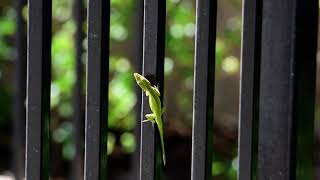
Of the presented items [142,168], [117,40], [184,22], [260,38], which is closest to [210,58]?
[260,38]

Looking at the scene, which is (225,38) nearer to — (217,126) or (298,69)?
(217,126)

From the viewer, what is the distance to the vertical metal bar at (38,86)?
1.71 metres

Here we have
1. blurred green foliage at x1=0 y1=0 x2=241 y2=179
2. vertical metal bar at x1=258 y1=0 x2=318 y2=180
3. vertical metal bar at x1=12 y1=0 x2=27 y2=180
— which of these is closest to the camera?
vertical metal bar at x1=258 y1=0 x2=318 y2=180

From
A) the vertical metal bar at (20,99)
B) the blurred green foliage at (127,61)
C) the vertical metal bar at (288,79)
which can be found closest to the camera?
the vertical metal bar at (288,79)

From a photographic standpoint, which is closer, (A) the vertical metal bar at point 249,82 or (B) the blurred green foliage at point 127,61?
(A) the vertical metal bar at point 249,82

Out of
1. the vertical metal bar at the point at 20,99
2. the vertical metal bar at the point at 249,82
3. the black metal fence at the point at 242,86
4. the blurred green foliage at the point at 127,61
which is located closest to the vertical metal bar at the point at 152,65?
the black metal fence at the point at 242,86

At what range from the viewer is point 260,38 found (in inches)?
66.8

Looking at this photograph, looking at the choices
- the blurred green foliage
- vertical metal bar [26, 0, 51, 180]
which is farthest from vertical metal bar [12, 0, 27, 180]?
vertical metal bar [26, 0, 51, 180]

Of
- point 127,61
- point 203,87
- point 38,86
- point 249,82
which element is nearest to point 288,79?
point 249,82

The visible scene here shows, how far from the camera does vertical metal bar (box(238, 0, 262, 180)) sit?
167cm

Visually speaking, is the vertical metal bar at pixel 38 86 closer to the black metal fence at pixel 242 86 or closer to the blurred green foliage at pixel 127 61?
the black metal fence at pixel 242 86

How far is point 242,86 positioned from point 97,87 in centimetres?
36

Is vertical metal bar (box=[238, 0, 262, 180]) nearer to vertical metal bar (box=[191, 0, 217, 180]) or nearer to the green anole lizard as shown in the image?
vertical metal bar (box=[191, 0, 217, 180])

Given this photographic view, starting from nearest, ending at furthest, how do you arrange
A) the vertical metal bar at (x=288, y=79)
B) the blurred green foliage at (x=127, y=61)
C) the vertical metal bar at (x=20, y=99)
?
the vertical metal bar at (x=288, y=79), the vertical metal bar at (x=20, y=99), the blurred green foliage at (x=127, y=61)
